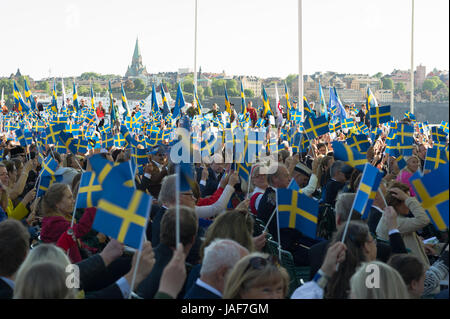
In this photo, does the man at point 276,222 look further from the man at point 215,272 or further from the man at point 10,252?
the man at point 10,252

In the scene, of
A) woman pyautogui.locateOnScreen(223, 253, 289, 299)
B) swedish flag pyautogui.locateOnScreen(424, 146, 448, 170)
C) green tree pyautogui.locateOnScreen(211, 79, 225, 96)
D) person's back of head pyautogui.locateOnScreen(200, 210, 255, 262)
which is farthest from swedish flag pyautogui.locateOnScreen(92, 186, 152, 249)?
green tree pyautogui.locateOnScreen(211, 79, 225, 96)

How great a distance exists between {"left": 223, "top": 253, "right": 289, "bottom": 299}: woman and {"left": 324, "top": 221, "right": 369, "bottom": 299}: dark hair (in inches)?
18.5

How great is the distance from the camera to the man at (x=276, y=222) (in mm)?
5418

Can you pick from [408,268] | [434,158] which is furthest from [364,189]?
[434,158]

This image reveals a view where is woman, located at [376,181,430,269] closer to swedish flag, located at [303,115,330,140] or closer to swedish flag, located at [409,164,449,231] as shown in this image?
swedish flag, located at [409,164,449,231]

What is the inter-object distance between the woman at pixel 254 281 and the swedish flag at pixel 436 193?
0.99 m

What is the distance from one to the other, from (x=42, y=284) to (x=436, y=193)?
2002 millimetres

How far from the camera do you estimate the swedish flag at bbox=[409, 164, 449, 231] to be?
345 cm

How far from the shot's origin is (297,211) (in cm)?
512

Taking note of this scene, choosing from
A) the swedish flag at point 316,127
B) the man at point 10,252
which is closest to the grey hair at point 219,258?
the man at point 10,252

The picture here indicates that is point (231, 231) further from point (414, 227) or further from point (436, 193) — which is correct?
point (414, 227)
